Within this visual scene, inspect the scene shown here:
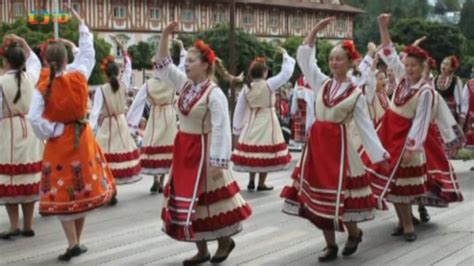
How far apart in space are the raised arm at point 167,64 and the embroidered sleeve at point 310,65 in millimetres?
880

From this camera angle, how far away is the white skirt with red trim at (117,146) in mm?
8477

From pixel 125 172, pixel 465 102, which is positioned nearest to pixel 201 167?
pixel 125 172

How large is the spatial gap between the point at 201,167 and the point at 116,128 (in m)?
3.28

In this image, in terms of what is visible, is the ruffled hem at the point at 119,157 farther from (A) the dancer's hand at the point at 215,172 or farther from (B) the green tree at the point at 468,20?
(B) the green tree at the point at 468,20

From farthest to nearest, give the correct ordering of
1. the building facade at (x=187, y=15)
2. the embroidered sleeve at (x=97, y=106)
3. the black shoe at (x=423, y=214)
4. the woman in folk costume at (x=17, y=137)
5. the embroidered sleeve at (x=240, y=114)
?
the building facade at (x=187, y=15), the embroidered sleeve at (x=240, y=114), the embroidered sleeve at (x=97, y=106), the black shoe at (x=423, y=214), the woman in folk costume at (x=17, y=137)

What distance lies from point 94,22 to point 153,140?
4823cm

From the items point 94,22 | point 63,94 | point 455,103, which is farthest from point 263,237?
point 94,22

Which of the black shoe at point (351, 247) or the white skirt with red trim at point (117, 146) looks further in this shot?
the white skirt with red trim at point (117, 146)

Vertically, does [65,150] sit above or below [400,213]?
above

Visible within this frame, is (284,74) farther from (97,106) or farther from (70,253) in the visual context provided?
(70,253)

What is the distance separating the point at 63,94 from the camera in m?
5.62

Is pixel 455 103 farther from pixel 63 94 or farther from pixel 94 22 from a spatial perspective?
pixel 94 22

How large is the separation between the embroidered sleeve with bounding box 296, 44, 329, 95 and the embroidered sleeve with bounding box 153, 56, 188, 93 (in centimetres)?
88

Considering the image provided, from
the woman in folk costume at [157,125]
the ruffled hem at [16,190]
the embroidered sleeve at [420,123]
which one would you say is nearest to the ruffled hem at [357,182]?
the embroidered sleeve at [420,123]
